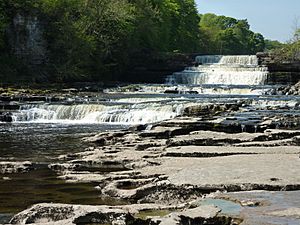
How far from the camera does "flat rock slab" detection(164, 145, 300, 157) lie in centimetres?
1263

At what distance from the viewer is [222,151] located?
509 inches

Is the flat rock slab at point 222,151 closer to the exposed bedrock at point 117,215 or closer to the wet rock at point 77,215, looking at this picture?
the exposed bedrock at point 117,215

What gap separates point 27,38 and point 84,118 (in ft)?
70.3

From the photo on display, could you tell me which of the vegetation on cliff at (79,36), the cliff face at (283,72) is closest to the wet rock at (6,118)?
the vegetation on cliff at (79,36)

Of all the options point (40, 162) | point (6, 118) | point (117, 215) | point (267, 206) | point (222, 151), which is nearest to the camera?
point (117, 215)

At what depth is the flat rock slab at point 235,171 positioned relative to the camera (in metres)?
8.88

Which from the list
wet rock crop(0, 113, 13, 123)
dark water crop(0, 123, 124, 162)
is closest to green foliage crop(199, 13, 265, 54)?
wet rock crop(0, 113, 13, 123)

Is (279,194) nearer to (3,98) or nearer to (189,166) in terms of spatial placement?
(189,166)

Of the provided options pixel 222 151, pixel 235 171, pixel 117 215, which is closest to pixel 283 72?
pixel 222 151

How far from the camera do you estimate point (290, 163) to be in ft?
35.2

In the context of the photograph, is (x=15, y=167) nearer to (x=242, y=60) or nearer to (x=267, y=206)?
(x=267, y=206)

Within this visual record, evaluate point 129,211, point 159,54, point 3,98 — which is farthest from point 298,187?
point 159,54

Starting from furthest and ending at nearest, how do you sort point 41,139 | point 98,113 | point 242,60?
1. point 242,60
2. point 98,113
3. point 41,139

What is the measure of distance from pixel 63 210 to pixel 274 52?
50.2m
